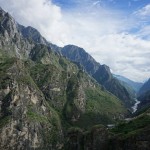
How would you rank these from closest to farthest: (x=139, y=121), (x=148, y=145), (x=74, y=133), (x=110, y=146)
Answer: (x=148, y=145) → (x=110, y=146) → (x=74, y=133) → (x=139, y=121)

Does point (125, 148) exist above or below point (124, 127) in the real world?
below

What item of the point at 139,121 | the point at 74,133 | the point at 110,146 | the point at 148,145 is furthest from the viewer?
the point at 139,121

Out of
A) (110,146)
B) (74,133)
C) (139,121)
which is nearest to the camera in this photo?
(110,146)

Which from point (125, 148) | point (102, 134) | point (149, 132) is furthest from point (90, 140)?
point (149, 132)

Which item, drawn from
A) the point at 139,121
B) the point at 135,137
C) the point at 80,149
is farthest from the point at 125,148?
the point at 139,121

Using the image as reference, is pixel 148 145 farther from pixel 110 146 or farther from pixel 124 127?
pixel 124 127

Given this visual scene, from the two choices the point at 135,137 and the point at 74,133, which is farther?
A: the point at 74,133

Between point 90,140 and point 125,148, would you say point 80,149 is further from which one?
point 125,148

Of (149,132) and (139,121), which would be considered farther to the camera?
(139,121)

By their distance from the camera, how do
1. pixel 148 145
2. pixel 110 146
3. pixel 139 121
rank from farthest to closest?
pixel 139 121
pixel 110 146
pixel 148 145
